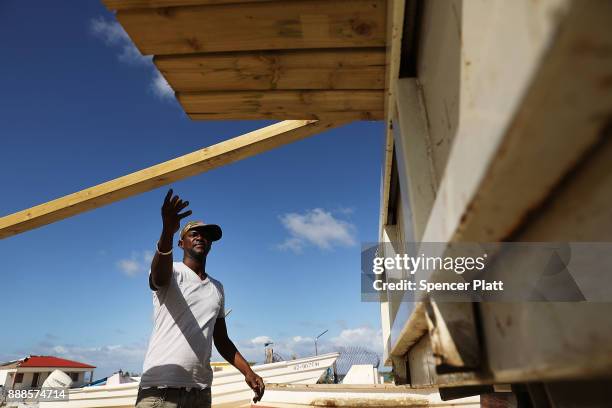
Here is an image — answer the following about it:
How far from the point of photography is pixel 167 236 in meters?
2.44

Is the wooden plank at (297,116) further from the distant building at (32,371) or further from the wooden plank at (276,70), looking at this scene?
the distant building at (32,371)

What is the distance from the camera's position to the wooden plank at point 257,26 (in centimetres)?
144

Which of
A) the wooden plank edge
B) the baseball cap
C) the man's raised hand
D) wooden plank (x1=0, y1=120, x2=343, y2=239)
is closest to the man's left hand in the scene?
the baseball cap

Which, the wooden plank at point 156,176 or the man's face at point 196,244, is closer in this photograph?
the wooden plank at point 156,176

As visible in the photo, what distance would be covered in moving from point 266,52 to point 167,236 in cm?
143

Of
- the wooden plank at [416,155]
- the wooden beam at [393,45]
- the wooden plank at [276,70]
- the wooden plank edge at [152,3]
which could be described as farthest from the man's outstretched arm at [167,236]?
the wooden plank at [416,155]

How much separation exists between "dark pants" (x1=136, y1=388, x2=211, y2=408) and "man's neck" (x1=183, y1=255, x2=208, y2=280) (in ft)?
3.03

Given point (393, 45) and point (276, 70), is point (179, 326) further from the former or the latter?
point (393, 45)

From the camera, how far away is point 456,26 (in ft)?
2.78

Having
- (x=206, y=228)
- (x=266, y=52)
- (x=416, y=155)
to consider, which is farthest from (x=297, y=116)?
(x=206, y=228)

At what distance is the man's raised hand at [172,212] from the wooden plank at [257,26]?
106cm

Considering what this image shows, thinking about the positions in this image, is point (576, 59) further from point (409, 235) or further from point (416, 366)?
point (416, 366)

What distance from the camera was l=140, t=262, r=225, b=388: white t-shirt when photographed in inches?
98.1

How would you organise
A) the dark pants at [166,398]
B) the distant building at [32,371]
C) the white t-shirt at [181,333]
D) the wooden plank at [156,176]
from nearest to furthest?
the dark pants at [166,398] < the white t-shirt at [181,333] < the wooden plank at [156,176] < the distant building at [32,371]
